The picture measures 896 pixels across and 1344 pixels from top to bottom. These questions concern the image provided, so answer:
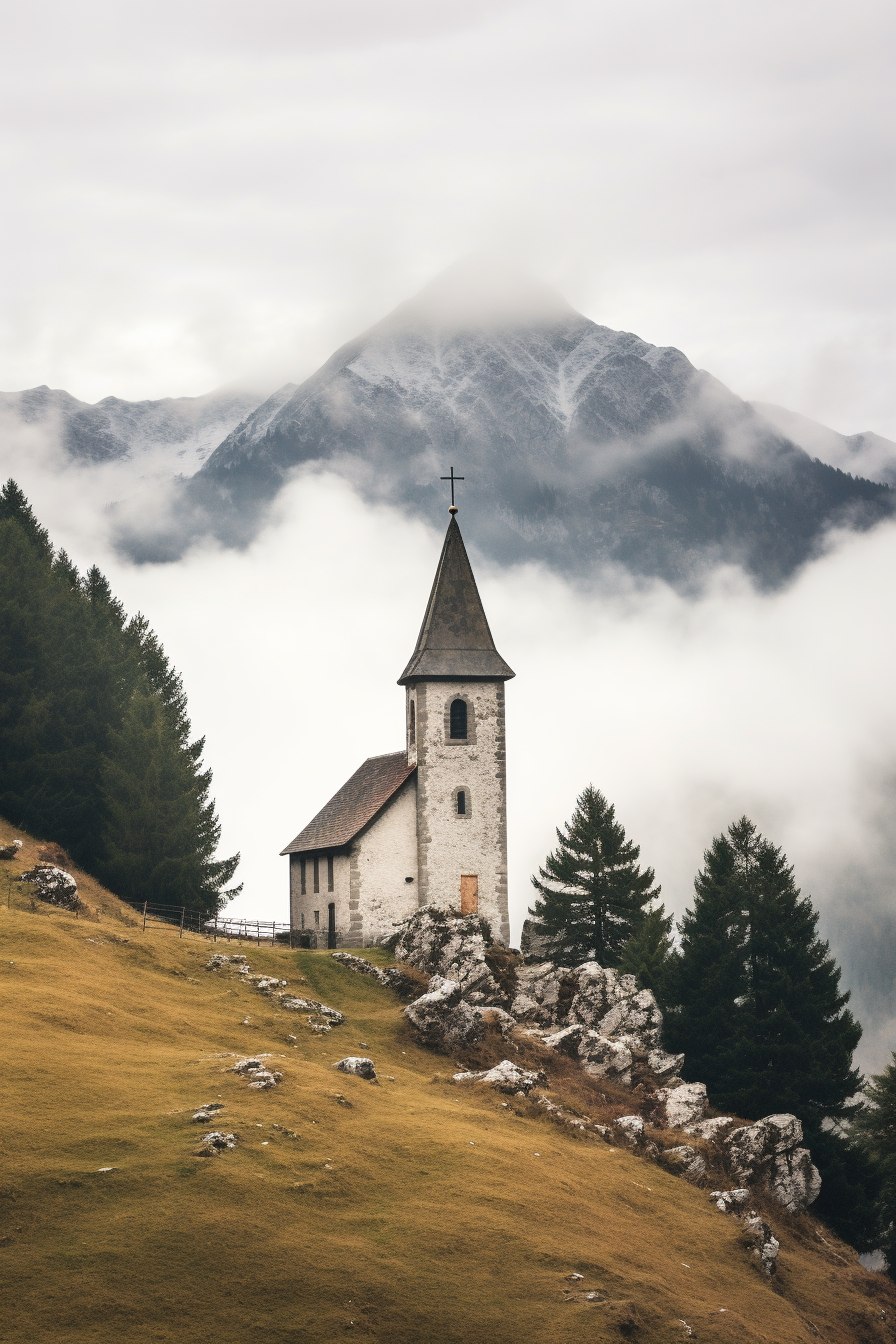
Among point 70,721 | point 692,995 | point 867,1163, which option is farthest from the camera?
point 70,721

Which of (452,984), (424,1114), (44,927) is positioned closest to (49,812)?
(44,927)

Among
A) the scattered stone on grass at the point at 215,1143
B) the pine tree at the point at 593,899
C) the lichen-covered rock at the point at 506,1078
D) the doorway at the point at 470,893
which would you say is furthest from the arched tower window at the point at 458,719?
the scattered stone on grass at the point at 215,1143

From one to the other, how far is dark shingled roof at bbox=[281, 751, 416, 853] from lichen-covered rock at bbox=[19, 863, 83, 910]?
1557cm

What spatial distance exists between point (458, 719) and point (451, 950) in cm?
1235

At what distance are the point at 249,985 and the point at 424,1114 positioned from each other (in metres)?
12.6

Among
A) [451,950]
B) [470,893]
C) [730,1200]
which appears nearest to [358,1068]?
[730,1200]

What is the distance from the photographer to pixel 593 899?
70250 millimetres

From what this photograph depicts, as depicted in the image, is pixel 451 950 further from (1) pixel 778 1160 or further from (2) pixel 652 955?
(1) pixel 778 1160

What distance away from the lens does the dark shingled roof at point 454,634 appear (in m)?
65.9

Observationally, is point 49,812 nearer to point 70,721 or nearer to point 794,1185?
point 70,721

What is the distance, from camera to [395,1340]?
2727cm

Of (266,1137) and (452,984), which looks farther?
(452,984)

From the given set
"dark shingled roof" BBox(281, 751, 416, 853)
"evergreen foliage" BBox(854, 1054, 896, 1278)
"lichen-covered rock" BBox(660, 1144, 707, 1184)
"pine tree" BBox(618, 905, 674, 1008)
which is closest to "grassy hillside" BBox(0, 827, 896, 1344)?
"lichen-covered rock" BBox(660, 1144, 707, 1184)

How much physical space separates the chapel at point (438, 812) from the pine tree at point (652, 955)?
6.67 meters
